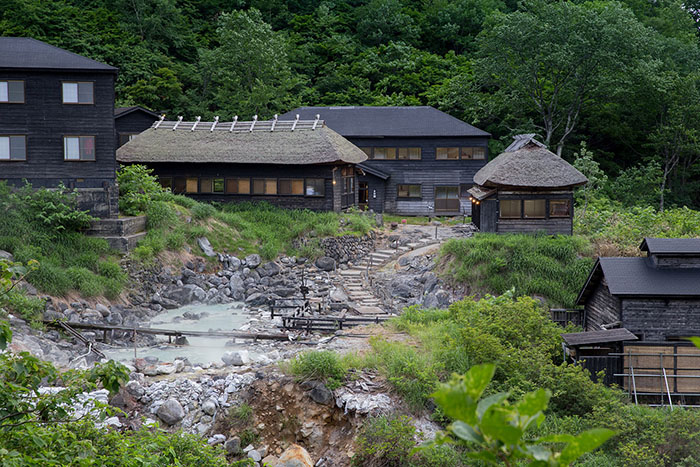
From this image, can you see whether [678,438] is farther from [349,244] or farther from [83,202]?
[83,202]

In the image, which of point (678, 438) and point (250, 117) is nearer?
point (678, 438)

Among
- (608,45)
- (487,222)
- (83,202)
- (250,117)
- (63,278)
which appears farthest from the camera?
(250,117)

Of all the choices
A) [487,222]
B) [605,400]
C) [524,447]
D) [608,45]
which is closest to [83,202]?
[487,222]

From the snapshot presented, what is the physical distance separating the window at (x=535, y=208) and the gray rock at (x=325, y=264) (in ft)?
29.0

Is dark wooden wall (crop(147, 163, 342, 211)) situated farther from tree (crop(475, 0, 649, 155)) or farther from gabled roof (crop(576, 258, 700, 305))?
gabled roof (crop(576, 258, 700, 305))

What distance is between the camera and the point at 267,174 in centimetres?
3306

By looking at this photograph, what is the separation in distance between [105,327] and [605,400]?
14.1m

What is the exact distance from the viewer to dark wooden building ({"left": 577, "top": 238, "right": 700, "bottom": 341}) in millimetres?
16719

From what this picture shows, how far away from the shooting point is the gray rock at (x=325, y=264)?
28.0 m

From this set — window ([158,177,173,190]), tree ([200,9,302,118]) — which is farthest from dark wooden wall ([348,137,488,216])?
window ([158,177,173,190])

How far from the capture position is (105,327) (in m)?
18.6

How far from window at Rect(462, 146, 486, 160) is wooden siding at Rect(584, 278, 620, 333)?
20.7 m

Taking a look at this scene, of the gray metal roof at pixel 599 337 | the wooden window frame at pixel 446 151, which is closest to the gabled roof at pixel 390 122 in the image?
the wooden window frame at pixel 446 151

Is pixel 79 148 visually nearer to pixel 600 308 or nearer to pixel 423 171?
pixel 600 308
